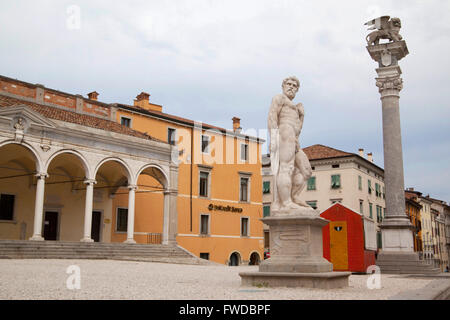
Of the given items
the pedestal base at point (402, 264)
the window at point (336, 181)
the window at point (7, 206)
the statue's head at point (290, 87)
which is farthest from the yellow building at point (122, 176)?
the statue's head at point (290, 87)

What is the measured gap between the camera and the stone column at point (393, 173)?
51.0ft

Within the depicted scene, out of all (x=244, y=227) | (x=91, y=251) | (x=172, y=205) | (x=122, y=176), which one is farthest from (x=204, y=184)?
(x=91, y=251)

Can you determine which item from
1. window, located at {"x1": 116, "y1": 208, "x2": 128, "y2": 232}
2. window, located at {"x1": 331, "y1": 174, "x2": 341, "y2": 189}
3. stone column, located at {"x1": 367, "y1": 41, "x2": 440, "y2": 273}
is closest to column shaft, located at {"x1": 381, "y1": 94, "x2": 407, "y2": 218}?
stone column, located at {"x1": 367, "y1": 41, "x2": 440, "y2": 273}

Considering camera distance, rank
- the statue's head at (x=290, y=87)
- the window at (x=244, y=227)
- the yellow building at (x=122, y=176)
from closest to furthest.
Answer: the statue's head at (x=290, y=87), the yellow building at (x=122, y=176), the window at (x=244, y=227)

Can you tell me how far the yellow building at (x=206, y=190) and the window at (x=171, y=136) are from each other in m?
0.04

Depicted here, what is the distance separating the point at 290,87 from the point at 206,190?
1004 inches

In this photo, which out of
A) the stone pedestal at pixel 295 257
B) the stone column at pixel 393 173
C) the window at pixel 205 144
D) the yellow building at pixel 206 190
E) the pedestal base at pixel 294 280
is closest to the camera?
the pedestal base at pixel 294 280

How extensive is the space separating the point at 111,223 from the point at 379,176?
3672 cm

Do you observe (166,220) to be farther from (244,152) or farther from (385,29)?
(385,29)

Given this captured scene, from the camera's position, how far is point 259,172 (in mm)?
38125

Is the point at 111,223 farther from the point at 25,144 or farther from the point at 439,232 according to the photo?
the point at 439,232

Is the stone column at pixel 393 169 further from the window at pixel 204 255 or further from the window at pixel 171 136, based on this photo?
the window at pixel 171 136

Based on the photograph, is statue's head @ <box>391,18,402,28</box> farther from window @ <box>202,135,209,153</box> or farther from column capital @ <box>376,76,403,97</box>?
window @ <box>202,135,209,153</box>
